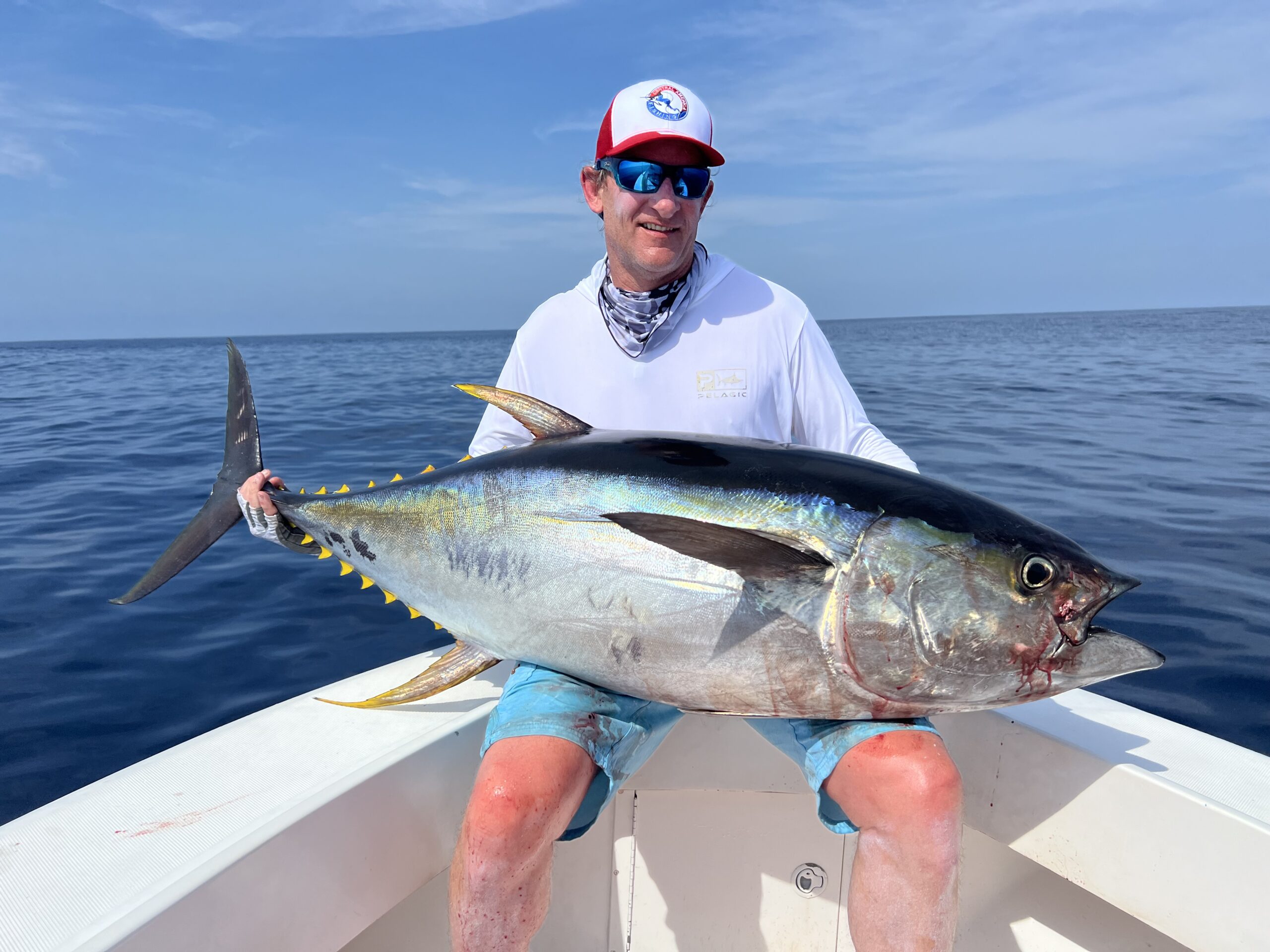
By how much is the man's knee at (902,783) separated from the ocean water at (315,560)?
2.94 meters

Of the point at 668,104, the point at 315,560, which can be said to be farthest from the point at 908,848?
the point at 315,560

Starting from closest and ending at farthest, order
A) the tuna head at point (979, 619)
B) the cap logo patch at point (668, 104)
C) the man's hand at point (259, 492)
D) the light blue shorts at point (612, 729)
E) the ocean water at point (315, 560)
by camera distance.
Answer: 1. the tuna head at point (979, 619)
2. the light blue shorts at point (612, 729)
3. the cap logo patch at point (668, 104)
4. the man's hand at point (259, 492)
5. the ocean water at point (315, 560)

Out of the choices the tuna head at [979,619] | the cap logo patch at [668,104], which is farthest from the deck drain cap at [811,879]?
the cap logo patch at [668,104]

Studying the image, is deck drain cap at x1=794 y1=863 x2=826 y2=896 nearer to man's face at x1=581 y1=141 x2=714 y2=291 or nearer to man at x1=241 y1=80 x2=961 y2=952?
man at x1=241 y1=80 x2=961 y2=952

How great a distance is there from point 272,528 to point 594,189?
1468 millimetres

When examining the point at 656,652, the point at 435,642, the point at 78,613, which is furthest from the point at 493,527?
the point at 78,613

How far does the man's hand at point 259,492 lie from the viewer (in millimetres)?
2363

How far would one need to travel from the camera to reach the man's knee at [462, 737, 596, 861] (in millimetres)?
1522

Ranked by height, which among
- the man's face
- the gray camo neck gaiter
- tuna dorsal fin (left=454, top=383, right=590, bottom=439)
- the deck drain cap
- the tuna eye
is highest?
the man's face

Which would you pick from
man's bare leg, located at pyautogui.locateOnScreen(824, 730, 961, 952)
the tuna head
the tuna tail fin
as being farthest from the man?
the tuna head

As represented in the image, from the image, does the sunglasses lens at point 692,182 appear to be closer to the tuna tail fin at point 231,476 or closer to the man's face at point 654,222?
the man's face at point 654,222

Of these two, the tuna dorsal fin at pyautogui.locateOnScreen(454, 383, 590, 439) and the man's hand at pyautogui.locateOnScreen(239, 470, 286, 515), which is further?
the man's hand at pyautogui.locateOnScreen(239, 470, 286, 515)

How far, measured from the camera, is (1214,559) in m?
5.37

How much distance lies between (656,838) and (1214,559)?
5.01 meters
